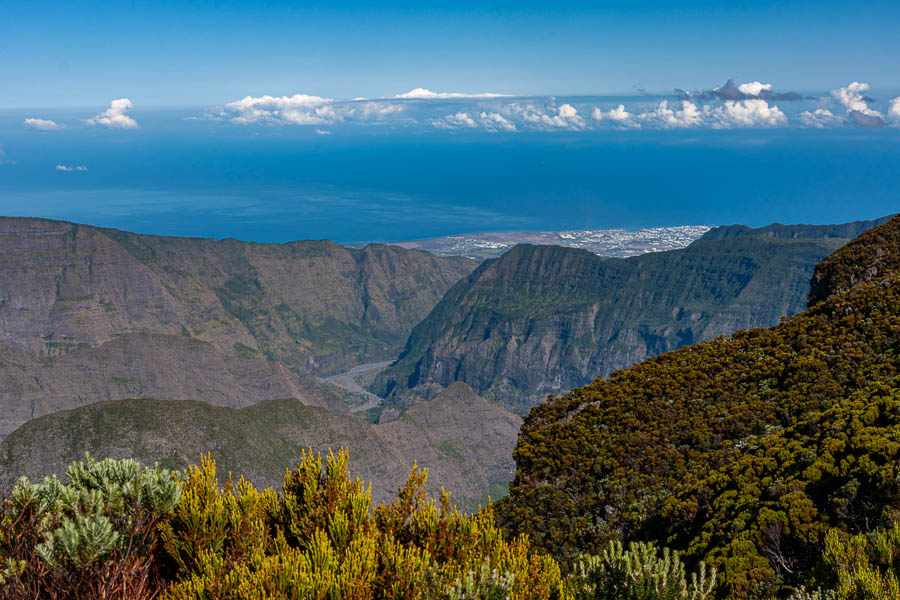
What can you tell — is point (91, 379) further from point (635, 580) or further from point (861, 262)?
point (635, 580)

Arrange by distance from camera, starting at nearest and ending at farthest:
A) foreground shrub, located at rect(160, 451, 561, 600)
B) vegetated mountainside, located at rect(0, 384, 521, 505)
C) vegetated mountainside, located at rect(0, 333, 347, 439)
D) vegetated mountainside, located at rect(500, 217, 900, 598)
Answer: foreground shrub, located at rect(160, 451, 561, 600) → vegetated mountainside, located at rect(500, 217, 900, 598) → vegetated mountainside, located at rect(0, 384, 521, 505) → vegetated mountainside, located at rect(0, 333, 347, 439)

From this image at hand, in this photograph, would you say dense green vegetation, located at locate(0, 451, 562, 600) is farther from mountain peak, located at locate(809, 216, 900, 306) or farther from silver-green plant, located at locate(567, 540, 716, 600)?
mountain peak, located at locate(809, 216, 900, 306)

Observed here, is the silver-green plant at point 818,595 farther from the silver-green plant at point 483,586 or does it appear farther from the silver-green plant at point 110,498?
the silver-green plant at point 110,498

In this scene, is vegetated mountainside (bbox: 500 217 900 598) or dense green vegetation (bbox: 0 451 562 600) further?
vegetated mountainside (bbox: 500 217 900 598)

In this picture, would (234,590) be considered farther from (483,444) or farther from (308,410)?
(483,444)

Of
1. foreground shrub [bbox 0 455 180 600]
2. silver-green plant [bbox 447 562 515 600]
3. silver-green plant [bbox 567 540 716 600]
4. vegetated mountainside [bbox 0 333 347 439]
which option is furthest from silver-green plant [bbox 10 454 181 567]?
vegetated mountainside [bbox 0 333 347 439]

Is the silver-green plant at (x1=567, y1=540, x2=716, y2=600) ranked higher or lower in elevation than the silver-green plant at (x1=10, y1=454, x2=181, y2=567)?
lower

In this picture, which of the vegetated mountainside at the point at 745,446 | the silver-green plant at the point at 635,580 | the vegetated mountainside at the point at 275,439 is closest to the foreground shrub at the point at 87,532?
the silver-green plant at the point at 635,580
